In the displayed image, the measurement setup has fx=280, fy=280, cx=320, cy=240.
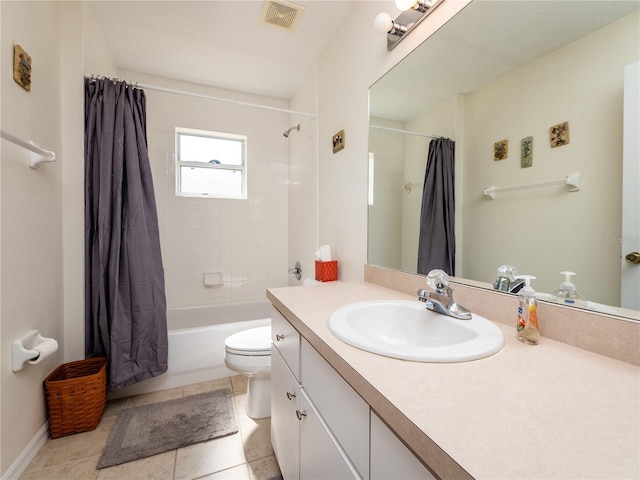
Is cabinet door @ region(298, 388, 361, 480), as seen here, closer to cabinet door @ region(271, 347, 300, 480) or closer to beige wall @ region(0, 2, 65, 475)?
cabinet door @ region(271, 347, 300, 480)

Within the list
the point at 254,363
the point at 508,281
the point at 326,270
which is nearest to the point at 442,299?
the point at 508,281

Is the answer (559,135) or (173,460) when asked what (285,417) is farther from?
(559,135)

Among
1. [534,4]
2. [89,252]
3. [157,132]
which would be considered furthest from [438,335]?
[157,132]

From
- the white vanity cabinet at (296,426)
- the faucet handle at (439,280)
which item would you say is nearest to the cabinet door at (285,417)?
the white vanity cabinet at (296,426)

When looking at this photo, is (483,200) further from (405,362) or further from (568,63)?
(405,362)

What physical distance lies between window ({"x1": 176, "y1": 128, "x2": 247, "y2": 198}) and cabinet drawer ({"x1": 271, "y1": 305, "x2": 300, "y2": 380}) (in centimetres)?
198

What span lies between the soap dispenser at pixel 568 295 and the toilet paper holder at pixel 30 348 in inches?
79.3

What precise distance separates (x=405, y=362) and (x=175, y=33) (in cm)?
250

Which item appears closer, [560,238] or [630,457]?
[630,457]

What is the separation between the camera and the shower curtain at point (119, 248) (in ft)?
5.65

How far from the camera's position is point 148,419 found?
165 cm

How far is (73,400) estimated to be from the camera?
150 centimetres

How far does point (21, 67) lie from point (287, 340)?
5.57 ft

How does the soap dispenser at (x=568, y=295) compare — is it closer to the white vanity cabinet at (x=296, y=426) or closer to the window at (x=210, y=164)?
the white vanity cabinet at (x=296, y=426)
